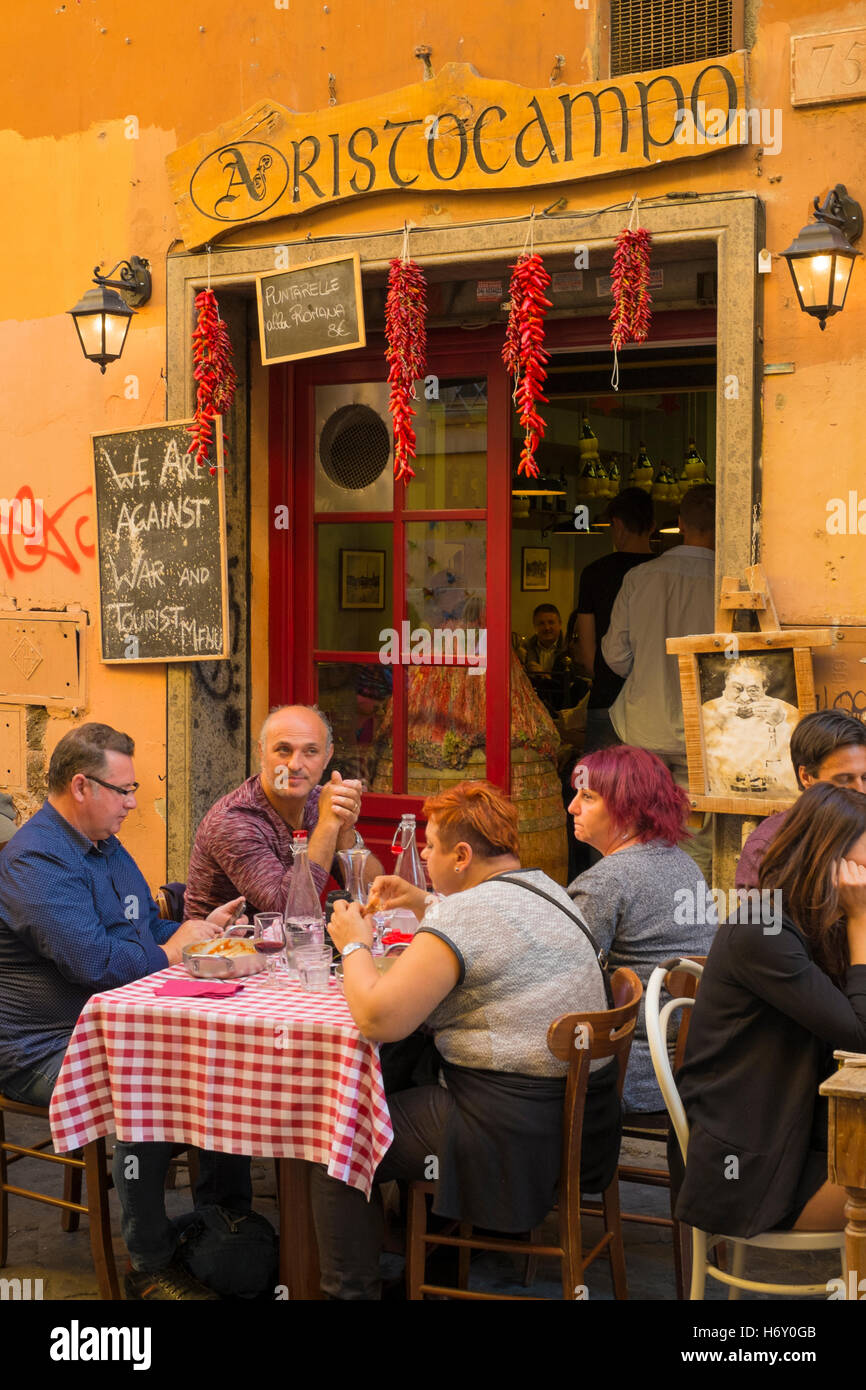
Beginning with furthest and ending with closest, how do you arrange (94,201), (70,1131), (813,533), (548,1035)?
(94,201)
(813,533)
(70,1131)
(548,1035)

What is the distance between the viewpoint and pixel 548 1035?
3.27m

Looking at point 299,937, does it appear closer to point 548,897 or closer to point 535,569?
point 548,897

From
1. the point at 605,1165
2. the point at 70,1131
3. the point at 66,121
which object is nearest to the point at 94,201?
the point at 66,121

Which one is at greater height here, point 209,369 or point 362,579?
point 209,369

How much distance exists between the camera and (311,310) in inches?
A: 229

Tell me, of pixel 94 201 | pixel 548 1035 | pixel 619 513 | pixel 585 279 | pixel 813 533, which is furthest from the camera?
pixel 619 513

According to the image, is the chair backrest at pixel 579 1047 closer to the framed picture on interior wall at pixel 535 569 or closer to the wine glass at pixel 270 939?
the wine glass at pixel 270 939

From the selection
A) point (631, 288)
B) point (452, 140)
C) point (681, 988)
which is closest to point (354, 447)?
point (452, 140)

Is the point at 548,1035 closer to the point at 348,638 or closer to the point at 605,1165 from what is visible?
the point at 605,1165

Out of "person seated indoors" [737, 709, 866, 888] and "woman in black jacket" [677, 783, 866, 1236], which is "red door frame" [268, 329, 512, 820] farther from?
"woman in black jacket" [677, 783, 866, 1236]

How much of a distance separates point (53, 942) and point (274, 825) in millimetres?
972

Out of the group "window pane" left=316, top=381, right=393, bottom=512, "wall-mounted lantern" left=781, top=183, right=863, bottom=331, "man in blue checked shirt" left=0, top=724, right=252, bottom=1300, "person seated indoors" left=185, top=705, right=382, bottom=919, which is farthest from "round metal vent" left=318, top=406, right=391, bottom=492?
"man in blue checked shirt" left=0, top=724, right=252, bottom=1300

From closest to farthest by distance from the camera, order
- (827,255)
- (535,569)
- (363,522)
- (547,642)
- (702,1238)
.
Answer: (702,1238)
(827,255)
(363,522)
(547,642)
(535,569)

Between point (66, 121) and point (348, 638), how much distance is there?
2.56 meters
